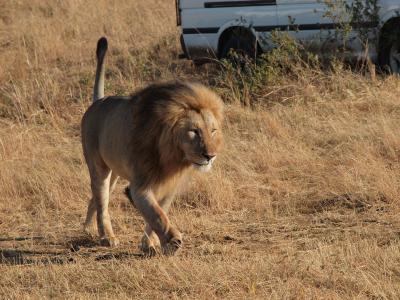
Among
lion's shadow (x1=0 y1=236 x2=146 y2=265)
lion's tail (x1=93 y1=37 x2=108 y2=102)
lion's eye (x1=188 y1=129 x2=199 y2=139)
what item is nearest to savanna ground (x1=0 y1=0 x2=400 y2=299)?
lion's shadow (x1=0 y1=236 x2=146 y2=265)

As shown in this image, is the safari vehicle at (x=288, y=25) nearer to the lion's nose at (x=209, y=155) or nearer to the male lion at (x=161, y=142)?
the male lion at (x=161, y=142)

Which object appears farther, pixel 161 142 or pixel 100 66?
pixel 100 66

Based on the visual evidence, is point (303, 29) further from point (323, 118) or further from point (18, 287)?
point (18, 287)

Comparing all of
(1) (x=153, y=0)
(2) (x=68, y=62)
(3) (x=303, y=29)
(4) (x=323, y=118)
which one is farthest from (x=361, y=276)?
(1) (x=153, y=0)

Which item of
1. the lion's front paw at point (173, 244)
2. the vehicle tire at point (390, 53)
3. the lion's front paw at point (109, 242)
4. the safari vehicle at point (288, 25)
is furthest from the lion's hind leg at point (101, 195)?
the vehicle tire at point (390, 53)

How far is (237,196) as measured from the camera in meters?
6.81

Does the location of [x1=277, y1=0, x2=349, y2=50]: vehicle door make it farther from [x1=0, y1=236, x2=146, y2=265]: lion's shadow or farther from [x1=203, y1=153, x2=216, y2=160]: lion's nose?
[x1=203, y1=153, x2=216, y2=160]: lion's nose

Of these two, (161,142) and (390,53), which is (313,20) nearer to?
(390,53)

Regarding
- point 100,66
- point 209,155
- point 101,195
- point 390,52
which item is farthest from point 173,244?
point 390,52

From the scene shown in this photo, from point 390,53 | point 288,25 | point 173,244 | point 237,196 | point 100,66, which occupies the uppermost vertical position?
point 100,66

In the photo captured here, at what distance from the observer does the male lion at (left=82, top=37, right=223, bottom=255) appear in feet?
16.8

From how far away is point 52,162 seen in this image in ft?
25.1

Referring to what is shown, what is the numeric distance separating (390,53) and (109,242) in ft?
17.6

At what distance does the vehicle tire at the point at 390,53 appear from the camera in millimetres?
10039
